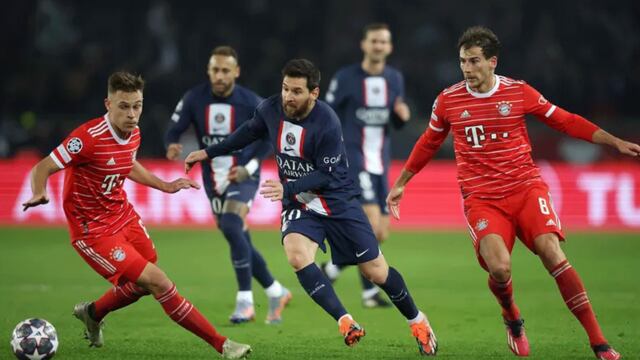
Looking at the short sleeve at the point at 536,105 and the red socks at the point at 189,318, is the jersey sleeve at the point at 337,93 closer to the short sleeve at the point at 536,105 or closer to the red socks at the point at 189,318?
the short sleeve at the point at 536,105

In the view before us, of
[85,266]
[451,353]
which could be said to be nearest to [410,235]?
[85,266]

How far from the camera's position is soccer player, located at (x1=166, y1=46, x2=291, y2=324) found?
30.8 ft

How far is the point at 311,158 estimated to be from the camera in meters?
7.61

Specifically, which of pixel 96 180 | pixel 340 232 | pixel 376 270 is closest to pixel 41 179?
pixel 96 180

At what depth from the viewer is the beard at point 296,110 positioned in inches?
297

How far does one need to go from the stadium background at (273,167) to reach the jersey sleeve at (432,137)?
4.55 feet

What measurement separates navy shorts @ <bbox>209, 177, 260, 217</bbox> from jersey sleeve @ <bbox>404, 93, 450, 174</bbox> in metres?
2.26

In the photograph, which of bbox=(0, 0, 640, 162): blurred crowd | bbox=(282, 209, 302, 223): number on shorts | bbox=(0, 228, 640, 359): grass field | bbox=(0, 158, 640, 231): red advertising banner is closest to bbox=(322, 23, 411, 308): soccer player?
bbox=(0, 228, 640, 359): grass field

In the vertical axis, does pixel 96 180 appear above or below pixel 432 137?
below

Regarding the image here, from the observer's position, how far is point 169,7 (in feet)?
70.1

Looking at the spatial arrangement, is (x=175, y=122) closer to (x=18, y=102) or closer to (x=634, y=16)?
(x=18, y=102)

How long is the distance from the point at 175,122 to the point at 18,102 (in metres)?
11.2

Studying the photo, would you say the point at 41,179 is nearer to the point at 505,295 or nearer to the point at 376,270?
the point at 376,270

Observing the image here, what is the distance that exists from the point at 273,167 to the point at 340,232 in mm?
9771
